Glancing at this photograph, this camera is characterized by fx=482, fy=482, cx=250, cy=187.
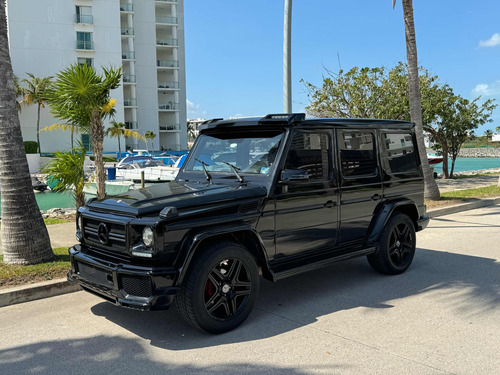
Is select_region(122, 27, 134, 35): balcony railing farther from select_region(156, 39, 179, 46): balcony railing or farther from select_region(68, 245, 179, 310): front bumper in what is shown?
select_region(68, 245, 179, 310): front bumper

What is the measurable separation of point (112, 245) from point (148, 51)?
180 ft

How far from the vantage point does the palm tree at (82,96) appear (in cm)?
909

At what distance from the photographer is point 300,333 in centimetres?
457

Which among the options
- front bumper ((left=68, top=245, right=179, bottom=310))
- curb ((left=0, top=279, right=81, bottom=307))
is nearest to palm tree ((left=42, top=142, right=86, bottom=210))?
curb ((left=0, top=279, right=81, bottom=307))

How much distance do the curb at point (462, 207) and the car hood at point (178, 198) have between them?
26.8 feet

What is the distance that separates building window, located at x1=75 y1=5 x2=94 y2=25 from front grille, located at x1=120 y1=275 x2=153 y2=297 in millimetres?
48626

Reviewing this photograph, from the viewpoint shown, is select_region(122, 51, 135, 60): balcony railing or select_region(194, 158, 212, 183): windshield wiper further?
select_region(122, 51, 135, 60): balcony railing

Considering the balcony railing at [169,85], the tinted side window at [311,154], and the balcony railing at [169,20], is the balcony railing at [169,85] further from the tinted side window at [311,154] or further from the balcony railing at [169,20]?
the tinted side window at [311,154]

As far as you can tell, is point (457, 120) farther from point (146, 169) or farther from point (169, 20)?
point (169, 20)

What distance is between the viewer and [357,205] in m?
5.84

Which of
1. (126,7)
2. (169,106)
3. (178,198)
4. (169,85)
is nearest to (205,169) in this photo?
(178,198)

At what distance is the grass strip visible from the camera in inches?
232

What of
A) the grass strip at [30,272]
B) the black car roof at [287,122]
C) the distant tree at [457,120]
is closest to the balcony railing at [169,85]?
the distant tree at [457,120]

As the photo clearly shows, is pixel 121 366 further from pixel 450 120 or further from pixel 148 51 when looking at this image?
pixel 148 51
